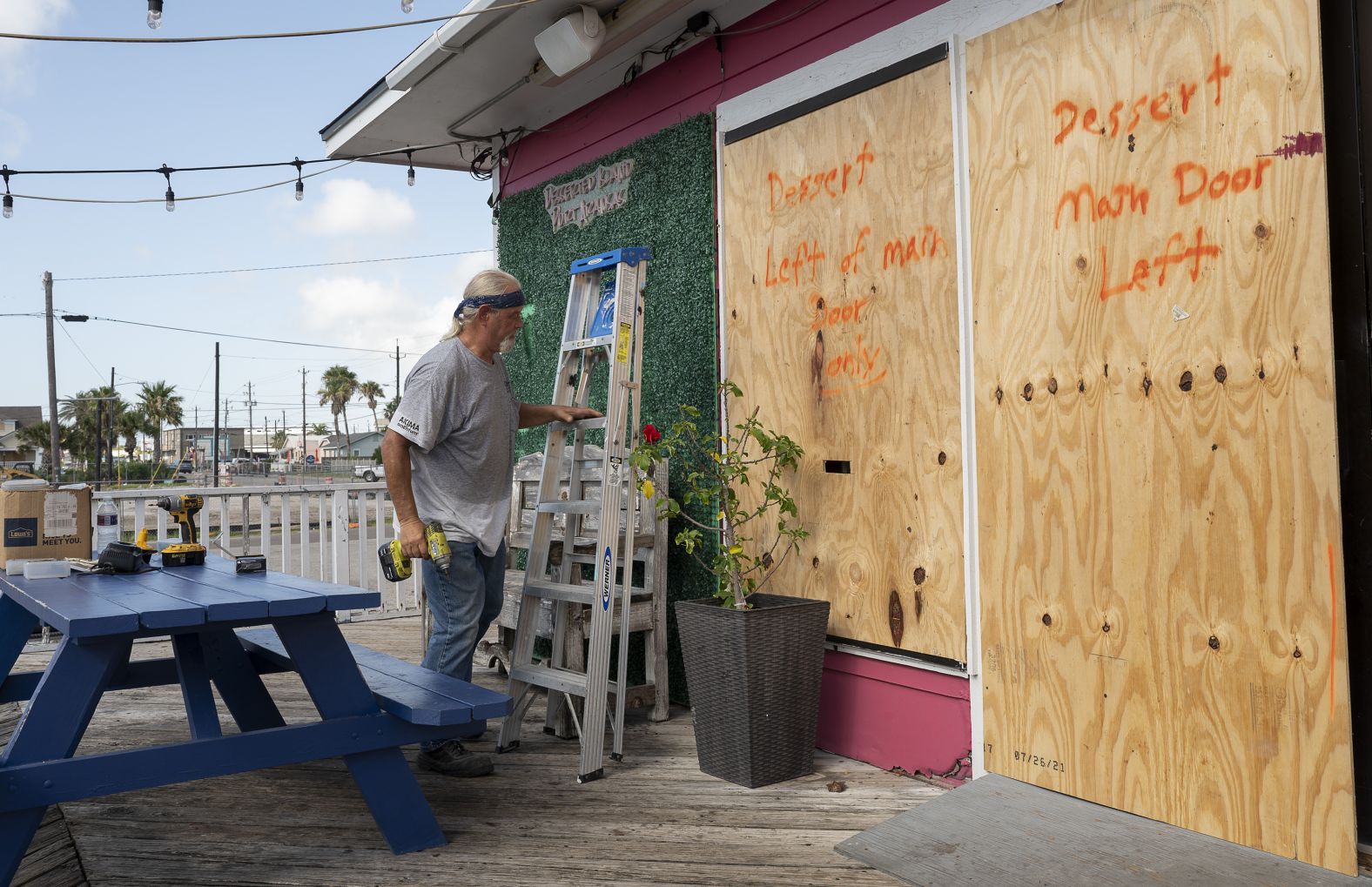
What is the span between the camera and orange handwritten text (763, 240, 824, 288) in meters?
3.21

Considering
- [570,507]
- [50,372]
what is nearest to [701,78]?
[570,507]

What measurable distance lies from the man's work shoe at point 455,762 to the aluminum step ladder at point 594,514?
280mm

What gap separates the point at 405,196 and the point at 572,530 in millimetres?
3364

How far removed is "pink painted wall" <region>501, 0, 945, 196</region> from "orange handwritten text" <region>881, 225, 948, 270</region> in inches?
22.8

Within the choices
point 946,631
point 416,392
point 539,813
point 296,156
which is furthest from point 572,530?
point 296,156

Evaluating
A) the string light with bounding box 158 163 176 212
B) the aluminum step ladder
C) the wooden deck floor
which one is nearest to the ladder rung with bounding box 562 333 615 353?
the aluminum step ladder

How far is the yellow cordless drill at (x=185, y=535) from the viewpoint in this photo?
10.0 ft

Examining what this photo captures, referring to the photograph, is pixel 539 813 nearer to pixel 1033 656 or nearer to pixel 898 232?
pixel 1033 656

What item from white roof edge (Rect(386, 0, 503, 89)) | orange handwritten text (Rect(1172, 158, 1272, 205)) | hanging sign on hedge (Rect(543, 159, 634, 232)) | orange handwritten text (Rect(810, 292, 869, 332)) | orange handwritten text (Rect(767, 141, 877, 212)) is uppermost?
white roof edge (Rect(386, 0, 503, 89))

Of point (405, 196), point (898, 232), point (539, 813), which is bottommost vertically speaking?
point (539, 813)

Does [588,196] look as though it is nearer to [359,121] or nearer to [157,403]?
[359,121]

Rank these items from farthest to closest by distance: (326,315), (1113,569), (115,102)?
(326,315), (115,102), (1113,569)

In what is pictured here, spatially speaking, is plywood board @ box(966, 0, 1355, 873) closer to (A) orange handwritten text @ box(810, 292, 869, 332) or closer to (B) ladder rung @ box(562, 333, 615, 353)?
(A) orange handwritten text @ box(810, 292, 869, 332)

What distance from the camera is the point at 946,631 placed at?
2.77m
